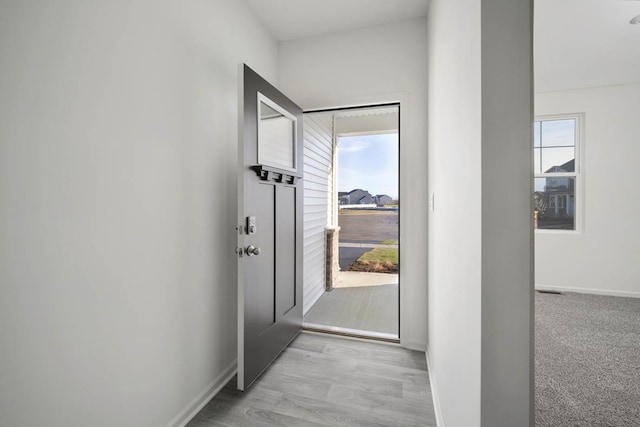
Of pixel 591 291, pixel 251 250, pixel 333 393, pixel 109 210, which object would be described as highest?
pixel 109 210

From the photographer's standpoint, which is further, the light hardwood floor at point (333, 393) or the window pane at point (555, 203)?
the window pane at point (555, 203)

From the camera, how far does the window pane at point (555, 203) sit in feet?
12.7

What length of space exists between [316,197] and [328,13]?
1900 millimetres

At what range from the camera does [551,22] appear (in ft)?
7.75

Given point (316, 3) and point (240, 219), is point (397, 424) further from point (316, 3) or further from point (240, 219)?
point (316, 3)

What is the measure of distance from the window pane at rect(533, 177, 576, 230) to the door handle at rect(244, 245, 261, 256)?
12.8 ft

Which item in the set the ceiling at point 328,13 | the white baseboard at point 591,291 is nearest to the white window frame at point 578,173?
the white baseboard at point 591,291

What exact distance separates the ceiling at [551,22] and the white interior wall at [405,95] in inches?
5.3

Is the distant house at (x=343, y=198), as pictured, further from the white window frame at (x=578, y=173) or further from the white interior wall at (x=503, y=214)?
the white interior wall at (x=503, y=214)

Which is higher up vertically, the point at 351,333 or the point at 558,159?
the point at 558,159

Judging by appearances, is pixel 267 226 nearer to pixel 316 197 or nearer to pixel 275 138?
pixel 275 138

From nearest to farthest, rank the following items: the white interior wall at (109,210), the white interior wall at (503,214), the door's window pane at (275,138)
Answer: the white interior wall at (503,214)
the white interior wall at (109,210)
the door's window pane at (275,138)

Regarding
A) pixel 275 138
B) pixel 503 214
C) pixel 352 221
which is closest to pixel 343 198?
pixel 352 221

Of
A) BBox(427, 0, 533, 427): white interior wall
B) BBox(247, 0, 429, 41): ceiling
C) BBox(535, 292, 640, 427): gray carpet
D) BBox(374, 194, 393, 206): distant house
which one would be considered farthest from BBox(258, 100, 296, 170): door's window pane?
BBox(374, 194, 393, 206): distant house
